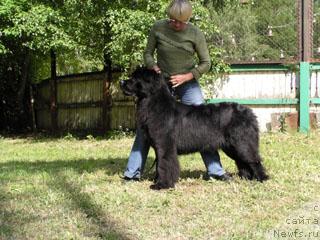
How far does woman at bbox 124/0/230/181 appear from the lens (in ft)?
20.9

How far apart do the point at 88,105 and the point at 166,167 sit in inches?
373

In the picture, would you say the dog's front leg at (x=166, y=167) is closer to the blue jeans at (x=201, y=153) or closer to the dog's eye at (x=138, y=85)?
the blue jeans at (x=201, y=153)

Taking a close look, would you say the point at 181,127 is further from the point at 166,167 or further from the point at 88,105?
the point at 88,105

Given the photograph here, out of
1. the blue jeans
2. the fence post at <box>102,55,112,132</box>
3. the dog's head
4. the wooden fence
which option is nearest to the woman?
the blue jeans

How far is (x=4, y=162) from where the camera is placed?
9594mm

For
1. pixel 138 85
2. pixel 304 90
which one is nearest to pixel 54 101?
pixel 304 90

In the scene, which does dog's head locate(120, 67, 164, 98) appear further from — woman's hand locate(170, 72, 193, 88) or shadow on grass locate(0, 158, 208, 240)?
shadow on grass locate(0, 158, 208, 240)

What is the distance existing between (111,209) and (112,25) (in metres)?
7.43

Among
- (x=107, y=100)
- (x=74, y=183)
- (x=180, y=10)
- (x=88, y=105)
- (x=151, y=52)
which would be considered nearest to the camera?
(x=180, y=10)

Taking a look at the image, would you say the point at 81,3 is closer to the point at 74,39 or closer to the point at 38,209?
the point at 74,39

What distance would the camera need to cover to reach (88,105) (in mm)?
15336

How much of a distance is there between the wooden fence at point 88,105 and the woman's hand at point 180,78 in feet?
24.7

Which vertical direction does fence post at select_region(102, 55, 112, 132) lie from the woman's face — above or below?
below

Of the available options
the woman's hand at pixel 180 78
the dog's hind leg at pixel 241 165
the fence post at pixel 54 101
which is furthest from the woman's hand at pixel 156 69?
the fence post at pixel 54 101
